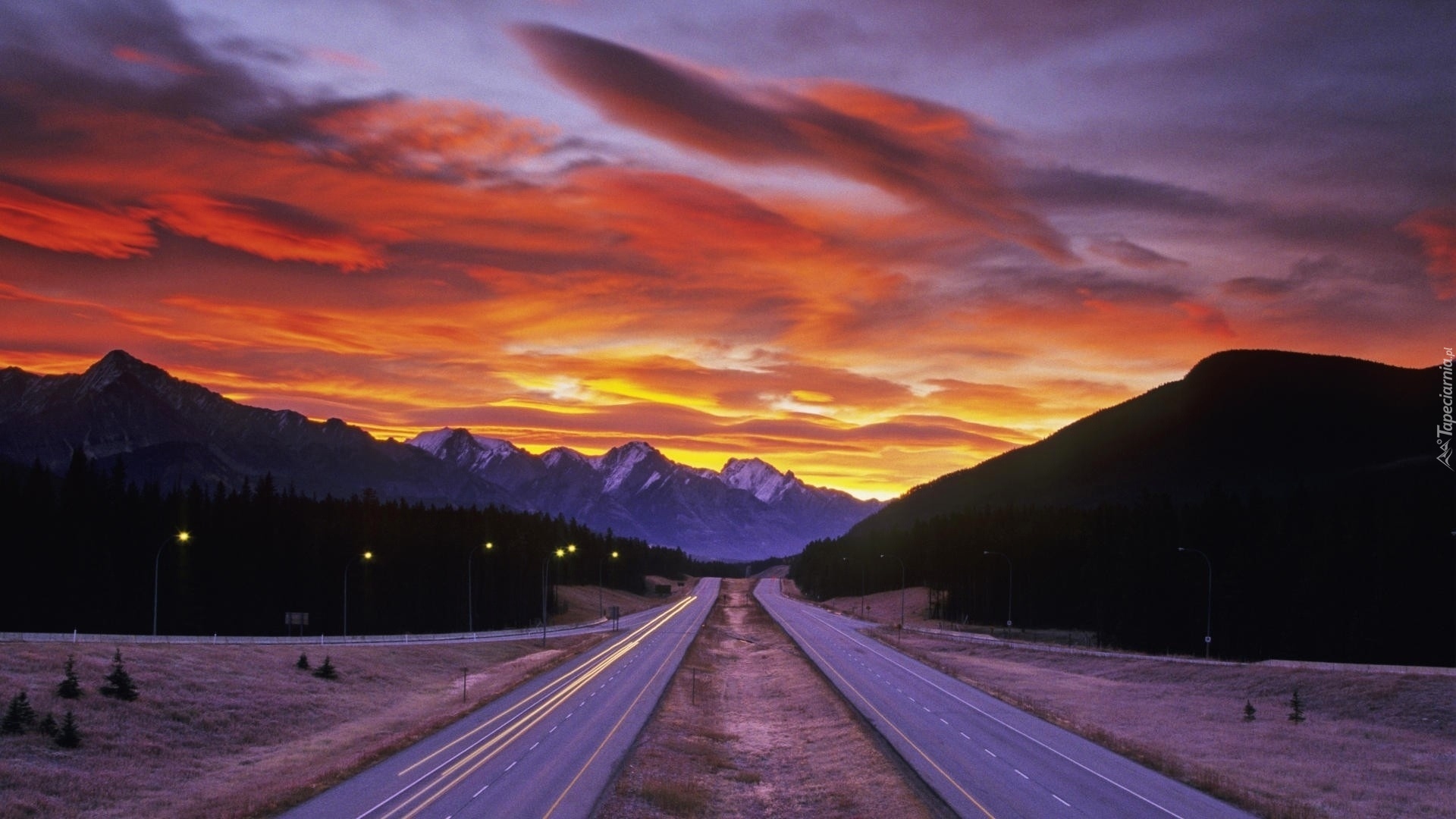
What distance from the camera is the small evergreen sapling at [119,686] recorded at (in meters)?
49.2

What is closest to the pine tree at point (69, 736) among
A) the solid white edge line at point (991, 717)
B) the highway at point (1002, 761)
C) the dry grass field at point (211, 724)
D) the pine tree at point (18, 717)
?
the dry grass field at point (211, 724)

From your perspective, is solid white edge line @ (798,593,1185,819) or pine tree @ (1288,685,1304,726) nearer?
solid white edge line @ (798,593,1185,819)

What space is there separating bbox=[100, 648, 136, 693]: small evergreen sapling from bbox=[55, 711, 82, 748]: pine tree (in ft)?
20.3

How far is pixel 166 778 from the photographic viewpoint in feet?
137

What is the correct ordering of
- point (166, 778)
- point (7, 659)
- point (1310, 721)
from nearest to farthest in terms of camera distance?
1. point (166, 778)
2. point (7, 659)
3. point (1310, 721)

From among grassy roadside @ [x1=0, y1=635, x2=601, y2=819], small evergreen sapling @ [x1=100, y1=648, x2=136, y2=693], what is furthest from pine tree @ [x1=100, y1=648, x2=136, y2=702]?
grassy roadside @ [x1=0, y1=635, x2=601, y2=819]

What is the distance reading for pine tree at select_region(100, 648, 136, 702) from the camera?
161ft

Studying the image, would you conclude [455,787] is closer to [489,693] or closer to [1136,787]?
[1136,787]

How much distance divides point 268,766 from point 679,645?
211 ft

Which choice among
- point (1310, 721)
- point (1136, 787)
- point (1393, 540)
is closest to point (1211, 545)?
point (1393, 540)

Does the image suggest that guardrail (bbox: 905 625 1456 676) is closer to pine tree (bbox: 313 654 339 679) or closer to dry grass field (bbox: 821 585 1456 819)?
dry grass field (bbox: 821 585 1456 819)

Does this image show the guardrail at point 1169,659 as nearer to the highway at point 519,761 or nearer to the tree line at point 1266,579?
the tree line at point 1266,579

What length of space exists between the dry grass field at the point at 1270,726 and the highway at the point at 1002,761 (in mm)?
1790

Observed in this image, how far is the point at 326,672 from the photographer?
6844 cm
